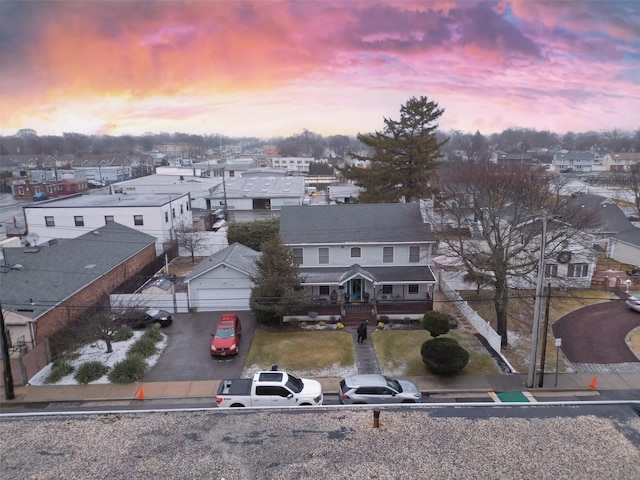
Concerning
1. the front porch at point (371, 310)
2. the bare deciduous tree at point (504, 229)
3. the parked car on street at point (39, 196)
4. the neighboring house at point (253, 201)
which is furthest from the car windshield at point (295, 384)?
the parked car on street at point (39, 196)

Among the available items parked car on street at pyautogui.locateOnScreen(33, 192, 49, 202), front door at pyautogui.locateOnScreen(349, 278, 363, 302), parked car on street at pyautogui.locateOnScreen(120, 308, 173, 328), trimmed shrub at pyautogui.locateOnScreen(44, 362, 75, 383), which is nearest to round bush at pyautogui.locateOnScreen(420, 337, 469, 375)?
front door at pyautogui.locateOnScreen(349, 278, 363, 302)

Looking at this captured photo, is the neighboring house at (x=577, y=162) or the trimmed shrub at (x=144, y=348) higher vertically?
the neighboring house at (x=577, y=162)

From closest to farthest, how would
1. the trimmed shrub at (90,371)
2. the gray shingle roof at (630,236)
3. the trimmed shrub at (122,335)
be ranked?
the trimmed shrub at (90,371) < the trimmed shrub at (122,335) < the gray shingle roof at (630,236)

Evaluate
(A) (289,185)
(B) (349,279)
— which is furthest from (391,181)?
(A) (289,185)

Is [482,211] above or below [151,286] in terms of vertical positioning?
above

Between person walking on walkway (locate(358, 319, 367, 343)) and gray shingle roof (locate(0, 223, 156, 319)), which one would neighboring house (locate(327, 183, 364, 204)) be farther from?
person walking on walkway (locate(358, 319, 367, 343))

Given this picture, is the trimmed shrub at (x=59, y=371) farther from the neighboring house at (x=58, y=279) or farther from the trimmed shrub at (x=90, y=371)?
the neighboring house at (x=58, y=279)

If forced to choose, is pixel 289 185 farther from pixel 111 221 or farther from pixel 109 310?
pixel 109 310
